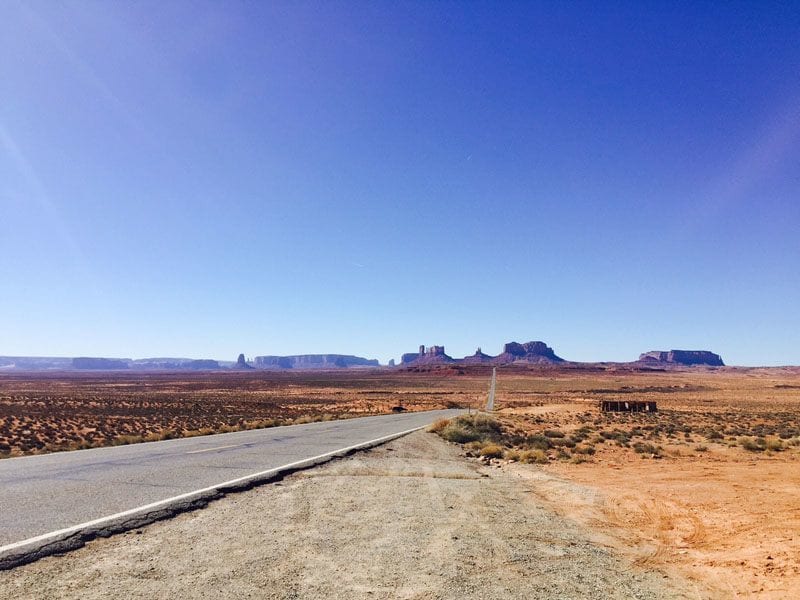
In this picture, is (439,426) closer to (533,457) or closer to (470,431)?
(470,431)

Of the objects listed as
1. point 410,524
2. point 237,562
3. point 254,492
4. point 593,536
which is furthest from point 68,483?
point 593,536

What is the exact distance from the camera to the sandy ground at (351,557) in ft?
16.1

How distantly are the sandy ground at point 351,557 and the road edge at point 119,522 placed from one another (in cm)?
22

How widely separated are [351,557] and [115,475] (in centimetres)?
718

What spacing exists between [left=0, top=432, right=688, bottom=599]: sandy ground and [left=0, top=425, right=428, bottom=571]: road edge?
215 millimetres

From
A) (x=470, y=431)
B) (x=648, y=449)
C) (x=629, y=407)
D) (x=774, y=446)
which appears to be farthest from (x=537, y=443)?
(x=629, y=407)

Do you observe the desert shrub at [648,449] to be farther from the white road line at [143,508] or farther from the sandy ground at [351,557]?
the white road line at [143,508]

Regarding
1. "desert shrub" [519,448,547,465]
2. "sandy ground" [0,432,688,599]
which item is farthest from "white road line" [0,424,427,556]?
"desert shrub" [519,448,547,465]

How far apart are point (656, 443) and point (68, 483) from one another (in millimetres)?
20815

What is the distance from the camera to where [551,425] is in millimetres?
29953

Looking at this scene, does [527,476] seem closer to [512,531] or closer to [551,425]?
[512,531]

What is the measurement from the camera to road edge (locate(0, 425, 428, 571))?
5.60 m

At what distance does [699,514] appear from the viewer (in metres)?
8.90

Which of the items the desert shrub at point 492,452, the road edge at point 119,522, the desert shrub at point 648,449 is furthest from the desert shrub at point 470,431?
the road edge at point 119,522
